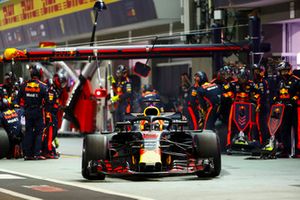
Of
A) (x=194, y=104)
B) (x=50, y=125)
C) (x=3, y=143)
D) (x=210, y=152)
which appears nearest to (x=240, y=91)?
(x=194, y=104)

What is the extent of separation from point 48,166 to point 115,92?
982cm

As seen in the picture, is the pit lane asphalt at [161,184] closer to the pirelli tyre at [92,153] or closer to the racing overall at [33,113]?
the pirelli tyre at [92,153]

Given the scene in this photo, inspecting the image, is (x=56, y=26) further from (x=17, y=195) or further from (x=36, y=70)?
(x=17, y=195)

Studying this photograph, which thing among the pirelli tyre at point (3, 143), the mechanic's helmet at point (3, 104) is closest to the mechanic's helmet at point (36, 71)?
the mechanic's helmet at point (3, 104)

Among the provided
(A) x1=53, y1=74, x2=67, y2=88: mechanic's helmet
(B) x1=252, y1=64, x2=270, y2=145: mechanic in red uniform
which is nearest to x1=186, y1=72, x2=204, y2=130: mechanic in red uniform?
(B) x1=252, y1=64, x2=270, y2=145: mechanic in red uniform

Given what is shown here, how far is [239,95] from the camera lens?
2280 cm

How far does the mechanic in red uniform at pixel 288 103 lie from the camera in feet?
70.2

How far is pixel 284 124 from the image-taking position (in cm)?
2166

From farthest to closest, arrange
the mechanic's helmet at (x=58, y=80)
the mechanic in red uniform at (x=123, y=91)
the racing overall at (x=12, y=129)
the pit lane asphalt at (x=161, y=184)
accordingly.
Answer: the mechanic's helmet at (x=58, y=80) → the mechanic in red uniform at (x=123, y=91) → the racing overall at (x=12, y=129) → the pit lane asphalt at (x=161, y=184)

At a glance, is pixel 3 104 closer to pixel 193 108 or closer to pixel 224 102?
pixel 193 108

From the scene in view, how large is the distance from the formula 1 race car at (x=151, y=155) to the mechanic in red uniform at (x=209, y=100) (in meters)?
6.48

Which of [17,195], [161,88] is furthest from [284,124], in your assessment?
[161,88]

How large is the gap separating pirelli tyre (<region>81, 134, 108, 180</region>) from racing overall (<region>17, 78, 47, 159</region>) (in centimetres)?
537

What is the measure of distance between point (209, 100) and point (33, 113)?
419 cm
